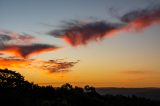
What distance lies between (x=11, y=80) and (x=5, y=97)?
8.11 metres

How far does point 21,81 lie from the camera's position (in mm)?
47125

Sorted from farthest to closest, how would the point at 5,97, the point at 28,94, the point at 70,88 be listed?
the point at 70,88 < the point at 28,94 < the point at 5,97

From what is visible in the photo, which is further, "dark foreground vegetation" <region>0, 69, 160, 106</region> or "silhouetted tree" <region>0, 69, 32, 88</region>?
"silhouetted tree" <region>0, 69, 32, 88</region>

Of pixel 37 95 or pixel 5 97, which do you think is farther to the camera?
pixel 37 95

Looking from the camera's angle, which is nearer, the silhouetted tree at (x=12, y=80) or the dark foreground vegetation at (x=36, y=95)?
the dark foreground vegetation at (x=36, y=95)

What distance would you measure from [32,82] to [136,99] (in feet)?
56.8

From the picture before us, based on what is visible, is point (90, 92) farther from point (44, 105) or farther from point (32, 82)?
point (44, 105)

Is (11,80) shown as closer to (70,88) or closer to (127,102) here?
(70,88)

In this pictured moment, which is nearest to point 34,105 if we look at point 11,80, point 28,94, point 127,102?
point 28,94

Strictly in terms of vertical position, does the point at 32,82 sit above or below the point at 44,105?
above

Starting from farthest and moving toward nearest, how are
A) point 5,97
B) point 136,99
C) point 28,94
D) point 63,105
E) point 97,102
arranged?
1. point 136,99
2. point 97,102
3. point 28,94
4. point 63,105
5. point 5,97

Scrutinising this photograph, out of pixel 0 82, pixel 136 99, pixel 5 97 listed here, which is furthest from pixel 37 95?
pixel 136 99

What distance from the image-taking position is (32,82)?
48.6 m

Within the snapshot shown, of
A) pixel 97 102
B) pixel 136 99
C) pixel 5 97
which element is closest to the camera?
pixel 5 97
